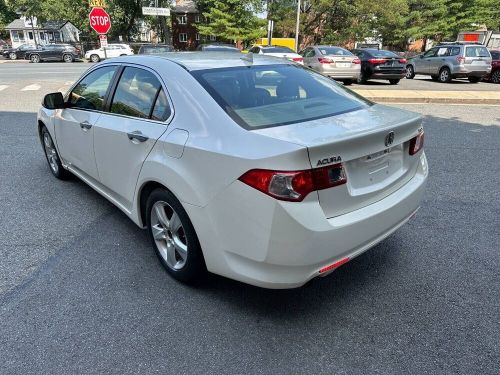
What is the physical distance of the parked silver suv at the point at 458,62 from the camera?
1655 centimetres

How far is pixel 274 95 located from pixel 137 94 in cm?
108

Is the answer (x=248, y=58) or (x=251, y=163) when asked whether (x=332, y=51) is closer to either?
(x=248, y=58)

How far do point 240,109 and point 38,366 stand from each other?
1.90 meters

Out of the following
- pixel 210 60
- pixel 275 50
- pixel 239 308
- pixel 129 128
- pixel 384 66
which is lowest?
pixel 239 308

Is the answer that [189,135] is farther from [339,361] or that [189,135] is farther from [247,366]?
[339,361]

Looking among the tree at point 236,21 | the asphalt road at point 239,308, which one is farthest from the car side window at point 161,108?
the tree at point 236,21

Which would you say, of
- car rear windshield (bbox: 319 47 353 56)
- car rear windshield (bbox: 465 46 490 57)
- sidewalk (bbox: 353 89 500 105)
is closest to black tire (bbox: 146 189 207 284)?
sidewalk (bbox: 353 89 500 105)

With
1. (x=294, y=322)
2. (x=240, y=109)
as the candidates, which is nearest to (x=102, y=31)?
(x=240, y=109)

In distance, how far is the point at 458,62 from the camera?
16625 millimetres

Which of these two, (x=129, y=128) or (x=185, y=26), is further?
(x=185, y=26)

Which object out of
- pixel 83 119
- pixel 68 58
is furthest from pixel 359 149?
pixel 68 58

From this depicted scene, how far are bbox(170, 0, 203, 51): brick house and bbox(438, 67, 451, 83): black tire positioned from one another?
1542 inches

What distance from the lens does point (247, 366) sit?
2209 mm

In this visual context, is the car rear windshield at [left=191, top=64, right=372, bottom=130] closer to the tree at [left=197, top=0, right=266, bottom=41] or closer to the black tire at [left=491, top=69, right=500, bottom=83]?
the black tire at [left=491, top=69, right=500, bottom=83]
